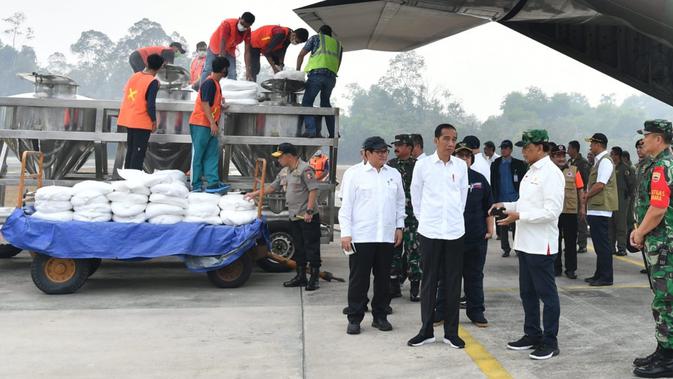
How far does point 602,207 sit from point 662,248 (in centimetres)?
356

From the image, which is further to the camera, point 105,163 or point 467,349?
point 105,163

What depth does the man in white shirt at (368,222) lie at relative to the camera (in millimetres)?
5441

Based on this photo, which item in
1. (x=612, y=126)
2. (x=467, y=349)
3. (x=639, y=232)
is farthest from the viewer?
(x=612, y=126)

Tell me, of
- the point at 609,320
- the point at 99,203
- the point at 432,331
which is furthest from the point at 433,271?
the point at 99,203

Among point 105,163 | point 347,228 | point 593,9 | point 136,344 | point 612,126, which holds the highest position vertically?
point 612,126

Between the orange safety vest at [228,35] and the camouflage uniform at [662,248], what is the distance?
6331mm

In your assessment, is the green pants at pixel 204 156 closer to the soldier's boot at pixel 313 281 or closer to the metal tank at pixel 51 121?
the metal tank at pixel 51 121

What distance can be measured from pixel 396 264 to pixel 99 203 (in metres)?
3.24

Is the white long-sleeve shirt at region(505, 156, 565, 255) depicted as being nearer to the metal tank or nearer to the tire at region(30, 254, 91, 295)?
the tire at region(30, 254, 91, 295)

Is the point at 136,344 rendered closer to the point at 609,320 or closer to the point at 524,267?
the point at 524,267

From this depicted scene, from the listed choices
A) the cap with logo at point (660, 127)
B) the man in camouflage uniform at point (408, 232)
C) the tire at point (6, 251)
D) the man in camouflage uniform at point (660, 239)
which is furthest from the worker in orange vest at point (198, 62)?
the man in camouflage uniform at point (660, 239)

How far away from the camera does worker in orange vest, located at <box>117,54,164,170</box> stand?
7.53 m

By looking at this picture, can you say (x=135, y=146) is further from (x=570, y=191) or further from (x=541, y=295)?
(x=570, y=191)

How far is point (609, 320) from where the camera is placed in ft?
19.5
